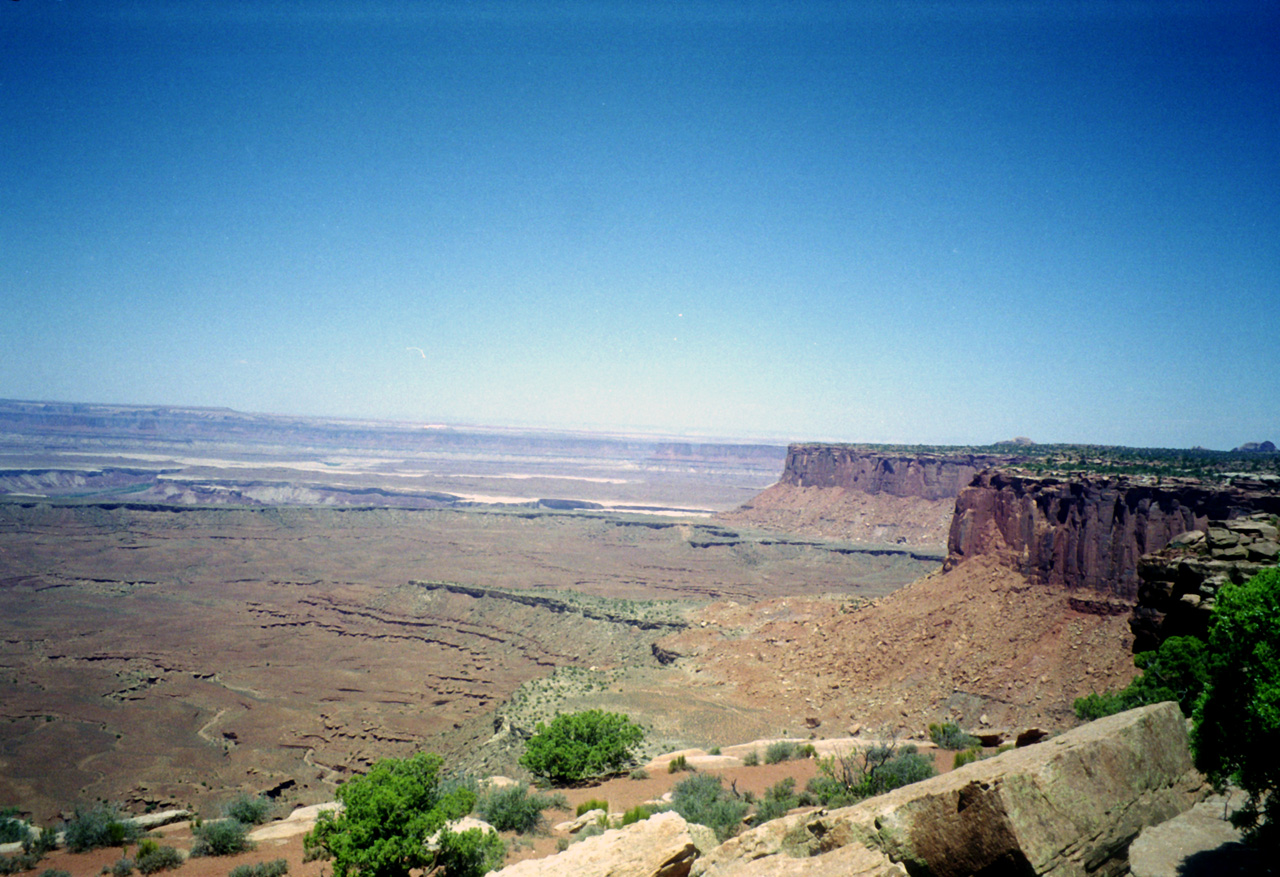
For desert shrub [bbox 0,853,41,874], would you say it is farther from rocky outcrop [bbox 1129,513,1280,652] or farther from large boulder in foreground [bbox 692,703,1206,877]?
rocky outcrop [bbox 1129,513,1280,652]

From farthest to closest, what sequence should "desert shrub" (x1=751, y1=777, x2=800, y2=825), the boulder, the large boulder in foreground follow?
"desert shrub" (x1=751, y1=777, x2=800, y2=825)
the boulder
the large boulder in foreground

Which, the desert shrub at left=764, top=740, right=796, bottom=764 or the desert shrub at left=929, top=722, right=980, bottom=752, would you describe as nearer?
the desert shrub at left=929, top=722, right=980, bottom=752

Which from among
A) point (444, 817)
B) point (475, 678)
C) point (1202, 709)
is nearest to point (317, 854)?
point (444, 817)

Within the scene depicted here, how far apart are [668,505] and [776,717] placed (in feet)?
387

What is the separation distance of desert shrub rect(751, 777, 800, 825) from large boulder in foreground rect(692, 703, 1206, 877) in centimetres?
364

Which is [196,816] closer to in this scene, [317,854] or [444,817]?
[317,854]

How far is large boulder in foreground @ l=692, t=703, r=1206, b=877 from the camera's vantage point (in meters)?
7.00

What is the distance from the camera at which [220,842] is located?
12500 mm

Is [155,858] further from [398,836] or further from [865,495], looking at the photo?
[865,495]

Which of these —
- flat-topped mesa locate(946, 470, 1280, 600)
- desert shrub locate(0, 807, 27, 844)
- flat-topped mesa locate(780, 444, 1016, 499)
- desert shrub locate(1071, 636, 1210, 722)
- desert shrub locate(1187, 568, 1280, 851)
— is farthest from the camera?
flat-topped mesa locate(780, 444, 1016, 499)

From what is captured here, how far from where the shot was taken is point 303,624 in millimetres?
52188

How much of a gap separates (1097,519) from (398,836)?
3005 cm

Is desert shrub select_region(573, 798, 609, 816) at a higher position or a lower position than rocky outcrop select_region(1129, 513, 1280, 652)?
lower

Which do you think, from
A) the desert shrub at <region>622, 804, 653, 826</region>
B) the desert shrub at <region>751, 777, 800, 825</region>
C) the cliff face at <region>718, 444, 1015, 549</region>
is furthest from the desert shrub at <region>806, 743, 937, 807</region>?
the cliff face at <region>718, 444, 1015, 549</region>
